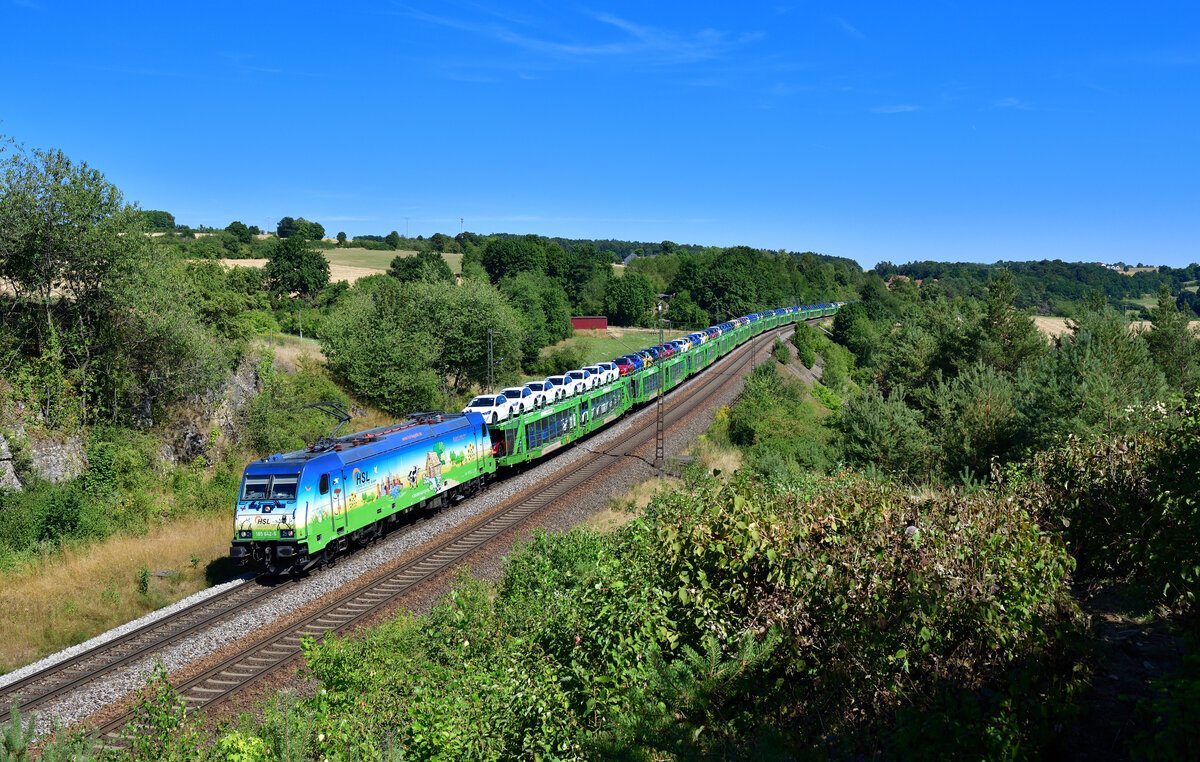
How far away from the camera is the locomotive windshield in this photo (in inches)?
785

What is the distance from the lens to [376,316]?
52312 millimetres

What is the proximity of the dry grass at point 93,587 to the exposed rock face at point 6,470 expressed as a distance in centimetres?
525

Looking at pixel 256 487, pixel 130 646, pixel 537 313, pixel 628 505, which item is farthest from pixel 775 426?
pixel 537 313

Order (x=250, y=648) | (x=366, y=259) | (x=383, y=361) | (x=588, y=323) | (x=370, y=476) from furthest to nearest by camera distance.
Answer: (x=366, y=259)
(x=588, y=323)
(x=383, y=361)
(x=370, y=476)
(x=250, y=648)

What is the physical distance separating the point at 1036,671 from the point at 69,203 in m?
37.3

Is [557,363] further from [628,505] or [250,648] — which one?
[250,648]

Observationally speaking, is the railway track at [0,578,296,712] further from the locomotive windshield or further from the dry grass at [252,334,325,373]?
the dry grass at [252,334,325,373]

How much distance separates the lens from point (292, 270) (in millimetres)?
91500

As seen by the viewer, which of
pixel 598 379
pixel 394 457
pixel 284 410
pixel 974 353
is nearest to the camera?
pixel 394 457

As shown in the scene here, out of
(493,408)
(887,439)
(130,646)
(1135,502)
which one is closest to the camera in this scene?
(1135,502)

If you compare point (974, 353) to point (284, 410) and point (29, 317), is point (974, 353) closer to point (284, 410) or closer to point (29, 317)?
point (284, 410)

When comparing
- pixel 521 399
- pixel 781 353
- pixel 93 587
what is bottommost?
pixel 93 587

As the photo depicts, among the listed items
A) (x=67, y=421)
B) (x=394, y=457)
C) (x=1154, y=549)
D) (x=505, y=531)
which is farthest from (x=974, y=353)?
(x=67, y=421)

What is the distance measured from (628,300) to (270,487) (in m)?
111
